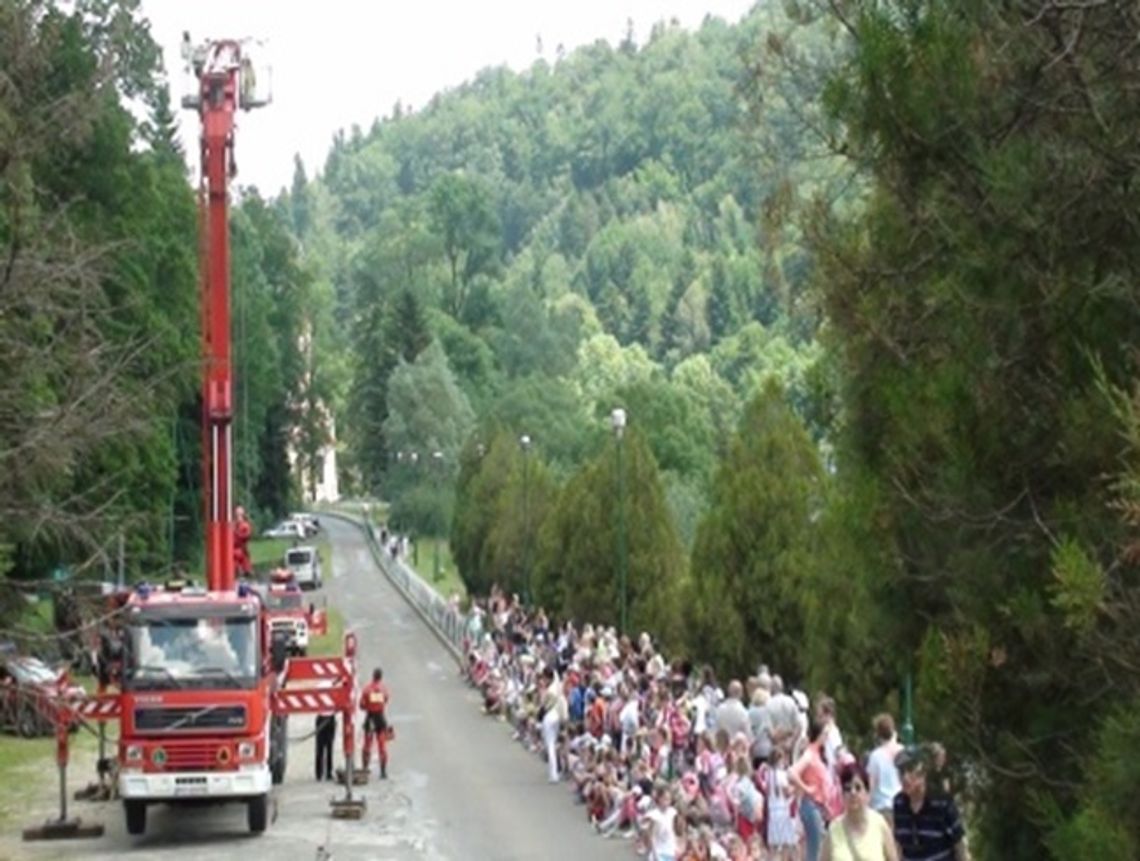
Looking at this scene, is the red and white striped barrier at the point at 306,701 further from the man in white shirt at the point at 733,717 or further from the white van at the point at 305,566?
the white van at the point at 305,566

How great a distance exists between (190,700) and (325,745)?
663cm

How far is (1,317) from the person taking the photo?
68.7ft

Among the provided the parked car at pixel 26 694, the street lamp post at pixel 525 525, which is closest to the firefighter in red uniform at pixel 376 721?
the parked car at pixel 26 694

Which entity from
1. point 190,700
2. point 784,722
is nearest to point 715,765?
point 784,722

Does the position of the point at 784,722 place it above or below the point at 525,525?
below

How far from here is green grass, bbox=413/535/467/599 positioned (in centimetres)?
8906

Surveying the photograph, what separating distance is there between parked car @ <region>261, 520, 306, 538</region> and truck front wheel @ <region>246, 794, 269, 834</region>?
250 ft

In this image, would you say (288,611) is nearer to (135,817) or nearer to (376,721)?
(376,721)

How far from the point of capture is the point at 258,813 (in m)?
27.4

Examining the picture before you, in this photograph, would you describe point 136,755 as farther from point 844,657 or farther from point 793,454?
point 793,454

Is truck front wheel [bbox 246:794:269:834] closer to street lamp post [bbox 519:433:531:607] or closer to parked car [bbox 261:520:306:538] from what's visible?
street lamp post [bbox 519:433:531:607]

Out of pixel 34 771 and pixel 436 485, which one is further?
pixel 436 485

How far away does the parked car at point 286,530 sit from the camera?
105 meters

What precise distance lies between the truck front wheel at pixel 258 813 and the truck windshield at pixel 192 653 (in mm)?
1658
